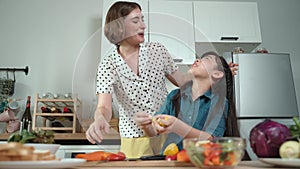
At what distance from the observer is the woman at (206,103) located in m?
1.11

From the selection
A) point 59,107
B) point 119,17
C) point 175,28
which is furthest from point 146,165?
point 59,107

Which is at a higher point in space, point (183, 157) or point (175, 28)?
point (175, 28)

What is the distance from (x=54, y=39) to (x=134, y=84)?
1.43 meters

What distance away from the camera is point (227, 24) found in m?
2.24

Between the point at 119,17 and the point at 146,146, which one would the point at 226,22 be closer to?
the point at 119,17

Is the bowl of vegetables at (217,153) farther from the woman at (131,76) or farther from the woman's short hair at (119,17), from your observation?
the woman's short hair at (119,17)

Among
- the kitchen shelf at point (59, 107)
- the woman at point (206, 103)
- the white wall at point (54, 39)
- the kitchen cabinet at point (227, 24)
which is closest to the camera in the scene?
the woman at point (206, 103)

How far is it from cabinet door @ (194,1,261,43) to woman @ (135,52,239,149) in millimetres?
934

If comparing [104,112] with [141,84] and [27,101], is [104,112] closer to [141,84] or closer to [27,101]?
[141,84]

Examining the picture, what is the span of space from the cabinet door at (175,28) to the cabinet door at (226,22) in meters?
0.07

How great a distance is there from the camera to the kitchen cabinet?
7.22 ft

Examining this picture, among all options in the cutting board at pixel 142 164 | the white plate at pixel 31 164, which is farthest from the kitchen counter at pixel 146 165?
the white plate at pixel 31 164

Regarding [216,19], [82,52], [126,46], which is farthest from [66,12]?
[126,46]

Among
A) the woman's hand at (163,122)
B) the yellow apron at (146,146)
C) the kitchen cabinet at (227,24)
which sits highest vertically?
the kitchen cabinet at (227,24)
